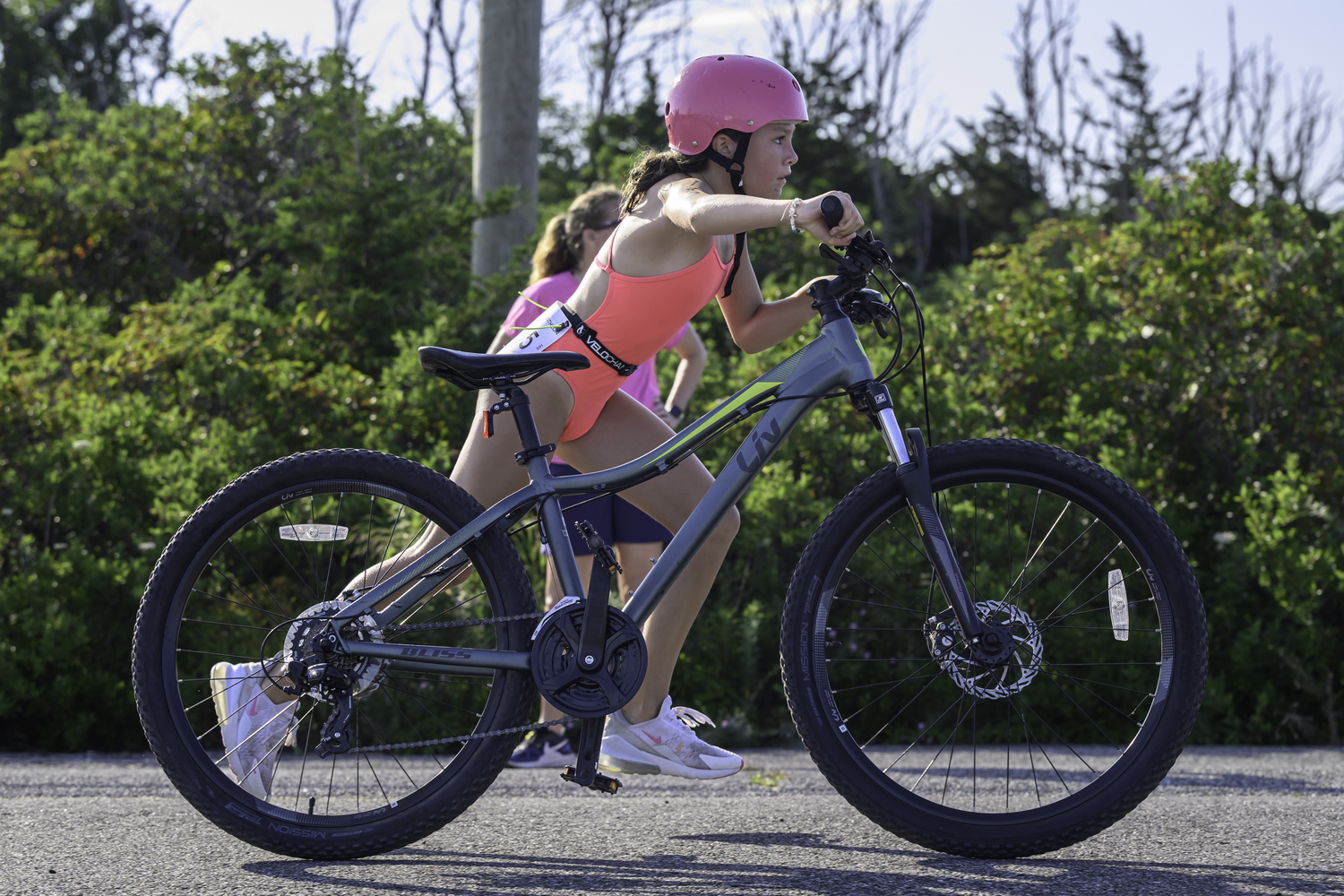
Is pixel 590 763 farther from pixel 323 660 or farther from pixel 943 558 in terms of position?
pixel 943 558

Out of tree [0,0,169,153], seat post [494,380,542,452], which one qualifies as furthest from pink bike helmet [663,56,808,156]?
tree [0,0,169,153]

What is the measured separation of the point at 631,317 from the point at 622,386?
1661 mm

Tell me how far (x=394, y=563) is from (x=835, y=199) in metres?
1.33

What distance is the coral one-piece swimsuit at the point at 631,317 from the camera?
116 inches

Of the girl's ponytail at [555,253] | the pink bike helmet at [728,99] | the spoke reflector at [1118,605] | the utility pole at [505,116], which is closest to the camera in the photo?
the spoke reflector at [1118,605]

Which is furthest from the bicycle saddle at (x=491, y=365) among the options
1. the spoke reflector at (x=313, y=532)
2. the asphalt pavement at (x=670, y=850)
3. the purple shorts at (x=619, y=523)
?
the purple shorts at (x=619, y=523)

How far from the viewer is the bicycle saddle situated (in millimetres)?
2660

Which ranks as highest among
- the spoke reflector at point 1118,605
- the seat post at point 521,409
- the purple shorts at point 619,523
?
the seat post at point 521,409

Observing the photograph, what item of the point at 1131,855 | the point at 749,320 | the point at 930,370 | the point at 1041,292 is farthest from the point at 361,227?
the point at 1131,855

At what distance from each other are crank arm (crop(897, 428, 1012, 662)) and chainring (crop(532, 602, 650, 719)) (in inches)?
26.7

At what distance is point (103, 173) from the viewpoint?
1053cm

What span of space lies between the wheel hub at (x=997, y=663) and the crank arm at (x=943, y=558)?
0.02 m

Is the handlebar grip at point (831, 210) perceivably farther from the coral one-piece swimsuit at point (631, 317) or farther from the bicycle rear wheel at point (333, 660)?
the bicycle rear wheel at point (333, 660)

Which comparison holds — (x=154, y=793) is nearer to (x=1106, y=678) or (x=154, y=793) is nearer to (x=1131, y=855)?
(x=1131, y=855)
